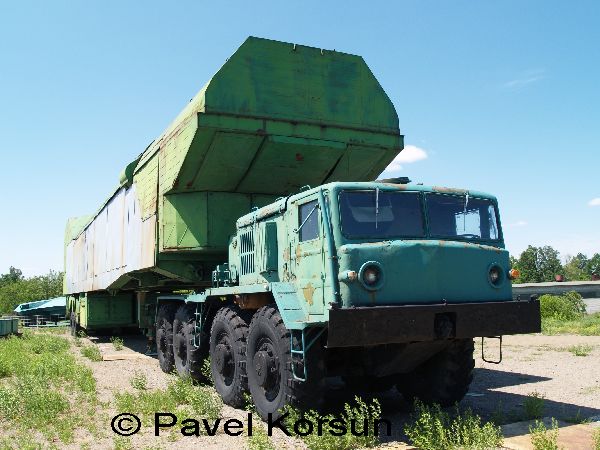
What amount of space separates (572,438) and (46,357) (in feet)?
33.5

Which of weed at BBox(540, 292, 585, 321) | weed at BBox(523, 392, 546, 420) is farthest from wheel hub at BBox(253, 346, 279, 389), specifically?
weed at BBox(540, 292, 585, 321)

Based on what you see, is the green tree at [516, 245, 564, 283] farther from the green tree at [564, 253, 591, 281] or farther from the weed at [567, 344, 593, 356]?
the weed at [567, 344, 593, 356]

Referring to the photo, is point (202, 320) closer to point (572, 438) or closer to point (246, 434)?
point (246, 434)

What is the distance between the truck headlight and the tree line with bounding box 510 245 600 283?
71201 millimetres

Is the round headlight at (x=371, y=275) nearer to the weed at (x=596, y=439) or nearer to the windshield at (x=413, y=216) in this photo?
the windshield at (x=413, y=216)

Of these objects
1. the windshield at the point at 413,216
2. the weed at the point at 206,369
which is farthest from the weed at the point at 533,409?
the weed at the point at 206,369

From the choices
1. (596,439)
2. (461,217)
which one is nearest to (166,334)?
(461,217)

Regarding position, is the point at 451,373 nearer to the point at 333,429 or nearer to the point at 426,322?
the point at 426,322

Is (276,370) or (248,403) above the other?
(276,370)

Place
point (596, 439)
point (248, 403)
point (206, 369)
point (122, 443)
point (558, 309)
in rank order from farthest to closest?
point (558, 309)
point (206, 369)
point (248, 403)
point (122, 443)
point (596, 439)

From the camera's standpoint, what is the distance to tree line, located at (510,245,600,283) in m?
89.0

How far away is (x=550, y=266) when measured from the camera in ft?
354

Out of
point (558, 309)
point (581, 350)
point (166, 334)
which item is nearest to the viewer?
point (166, 334)

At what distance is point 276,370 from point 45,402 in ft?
10.0
